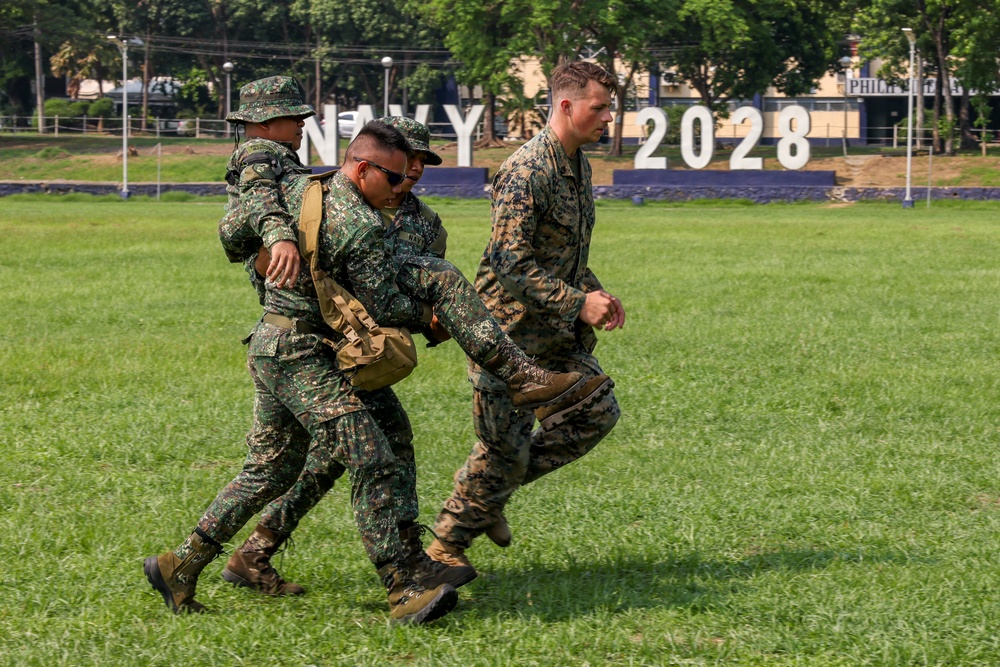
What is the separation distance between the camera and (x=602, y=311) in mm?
5555

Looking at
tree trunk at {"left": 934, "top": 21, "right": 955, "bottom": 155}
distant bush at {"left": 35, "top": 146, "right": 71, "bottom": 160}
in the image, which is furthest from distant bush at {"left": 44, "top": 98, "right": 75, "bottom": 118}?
tree trunk at {"left": 934, "top": 21, "right": 955, "bottom": 155}

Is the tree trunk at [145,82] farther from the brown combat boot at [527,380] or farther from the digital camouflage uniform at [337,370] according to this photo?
the brown combat boot at [527,380]

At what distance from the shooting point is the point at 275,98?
5520mm

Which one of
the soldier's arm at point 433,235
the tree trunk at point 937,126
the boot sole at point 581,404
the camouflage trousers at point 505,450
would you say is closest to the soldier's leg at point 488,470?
the camouflage trousers at point 505,450

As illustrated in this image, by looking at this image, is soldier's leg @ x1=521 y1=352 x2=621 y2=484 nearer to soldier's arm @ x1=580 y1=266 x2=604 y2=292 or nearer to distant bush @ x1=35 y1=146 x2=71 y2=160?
soldier's arm @ x1=580 y1=266 x2=604 y2=292

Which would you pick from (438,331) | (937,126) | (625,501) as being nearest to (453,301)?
(438,331)

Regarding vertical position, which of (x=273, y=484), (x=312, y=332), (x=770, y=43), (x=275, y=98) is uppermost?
(x=770, y=43)

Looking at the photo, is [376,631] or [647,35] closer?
[376,631]

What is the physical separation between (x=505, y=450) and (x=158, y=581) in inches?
59.3

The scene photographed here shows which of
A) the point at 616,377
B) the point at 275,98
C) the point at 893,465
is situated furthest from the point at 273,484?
the point at 616,377

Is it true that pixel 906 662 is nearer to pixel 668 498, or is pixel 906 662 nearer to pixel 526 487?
pixel 668 498

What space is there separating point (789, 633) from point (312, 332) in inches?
82.6

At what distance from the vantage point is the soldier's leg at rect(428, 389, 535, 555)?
5.78 meters

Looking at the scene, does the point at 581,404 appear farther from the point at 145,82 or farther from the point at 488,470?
the point at 145,82
